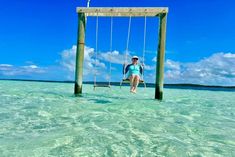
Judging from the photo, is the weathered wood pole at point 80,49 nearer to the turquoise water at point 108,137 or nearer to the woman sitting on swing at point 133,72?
the woman sitting on swing at point 133,72

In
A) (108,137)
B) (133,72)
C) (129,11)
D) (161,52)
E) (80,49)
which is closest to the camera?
(108,137)

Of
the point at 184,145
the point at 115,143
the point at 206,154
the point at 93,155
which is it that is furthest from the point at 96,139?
the point at 206,154

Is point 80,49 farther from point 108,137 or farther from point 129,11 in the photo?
point 108,137

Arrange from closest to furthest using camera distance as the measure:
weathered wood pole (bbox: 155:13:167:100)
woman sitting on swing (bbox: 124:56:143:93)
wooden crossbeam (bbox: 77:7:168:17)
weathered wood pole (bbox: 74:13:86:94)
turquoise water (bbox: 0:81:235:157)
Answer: turquoise water (bbox: 0:81:235:157)
woman sitting on swing (bbox: 124:56:143:93)
wooden crossbeam (bbox: 77:7:168:17)
weathered wood pole (bbox: 155:13:167:100)
weathered wood pole (bbox: 74:13:86:94)

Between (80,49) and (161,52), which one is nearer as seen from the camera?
(161,52)

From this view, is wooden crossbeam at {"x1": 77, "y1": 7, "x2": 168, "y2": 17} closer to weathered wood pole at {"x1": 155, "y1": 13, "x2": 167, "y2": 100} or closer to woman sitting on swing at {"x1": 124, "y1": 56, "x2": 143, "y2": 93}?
weathered wood pole at {"x1": 155, "y1": 13, "x2": 167, "y2": 100}

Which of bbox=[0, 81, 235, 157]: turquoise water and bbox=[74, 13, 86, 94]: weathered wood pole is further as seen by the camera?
bbox=[74, 13, 86, 94]: weathered wood pole

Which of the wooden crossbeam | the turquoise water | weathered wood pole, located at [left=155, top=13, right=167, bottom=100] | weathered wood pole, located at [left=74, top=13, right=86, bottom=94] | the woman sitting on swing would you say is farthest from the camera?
weathered wood pole, located at [left=74, top=13, right=86, bottom=94]

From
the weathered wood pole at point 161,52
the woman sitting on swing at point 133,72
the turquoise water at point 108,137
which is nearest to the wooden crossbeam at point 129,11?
the weathered wood pole at point 161,52

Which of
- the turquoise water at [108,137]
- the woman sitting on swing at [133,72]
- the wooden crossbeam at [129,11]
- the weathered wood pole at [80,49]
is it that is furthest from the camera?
the weathered wood pole at [80,49]

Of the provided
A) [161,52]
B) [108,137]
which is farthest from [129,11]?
[108,137]

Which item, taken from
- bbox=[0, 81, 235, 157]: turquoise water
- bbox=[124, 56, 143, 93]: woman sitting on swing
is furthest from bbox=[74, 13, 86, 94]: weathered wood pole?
bbox=[0, 81, 235, 157]: turquoise water

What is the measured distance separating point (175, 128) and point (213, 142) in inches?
62.6

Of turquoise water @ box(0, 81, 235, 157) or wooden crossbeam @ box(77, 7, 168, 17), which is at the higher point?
wooden crossbeam @ box(77, 7, 168, 17)
